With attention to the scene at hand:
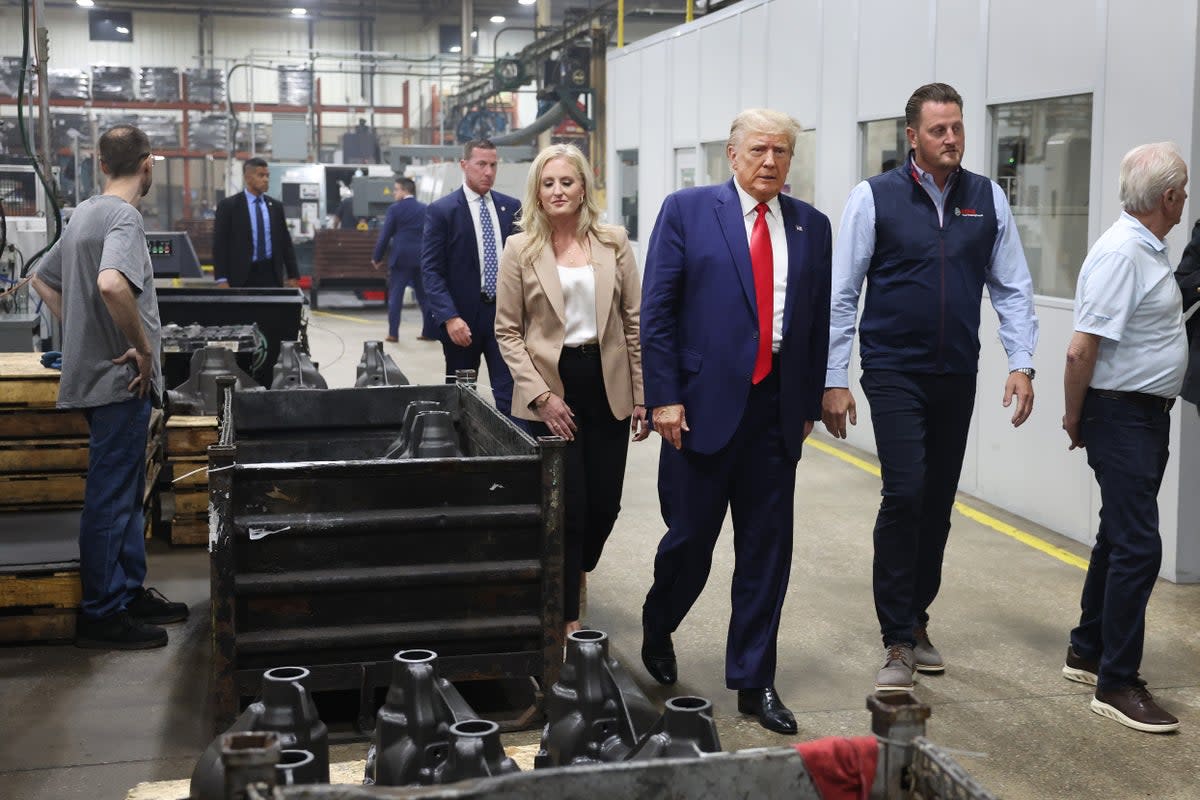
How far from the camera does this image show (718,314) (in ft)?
12.7

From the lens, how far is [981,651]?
480cm

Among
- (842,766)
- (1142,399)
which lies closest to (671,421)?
(1142,399)

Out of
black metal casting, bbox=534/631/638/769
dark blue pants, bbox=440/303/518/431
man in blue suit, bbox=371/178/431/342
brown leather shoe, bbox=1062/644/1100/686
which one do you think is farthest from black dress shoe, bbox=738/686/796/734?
man in blue suit, bbox=371/178/431/342

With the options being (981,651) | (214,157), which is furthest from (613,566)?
(214,157)

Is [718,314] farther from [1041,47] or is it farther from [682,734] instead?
[1041,47]

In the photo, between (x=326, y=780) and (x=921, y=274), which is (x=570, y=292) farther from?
(x=326, y=780)

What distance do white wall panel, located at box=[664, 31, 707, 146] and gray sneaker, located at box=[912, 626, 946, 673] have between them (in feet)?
23.1

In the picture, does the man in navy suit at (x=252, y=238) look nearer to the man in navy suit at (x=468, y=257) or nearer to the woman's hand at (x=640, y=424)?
the man in navy suit at (x=468, y=257)

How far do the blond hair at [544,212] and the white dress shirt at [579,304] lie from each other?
13cm

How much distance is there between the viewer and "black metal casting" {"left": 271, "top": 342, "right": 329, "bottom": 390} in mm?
6094

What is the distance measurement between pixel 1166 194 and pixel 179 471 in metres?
4.41

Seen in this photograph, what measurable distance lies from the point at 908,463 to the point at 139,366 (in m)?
2.54

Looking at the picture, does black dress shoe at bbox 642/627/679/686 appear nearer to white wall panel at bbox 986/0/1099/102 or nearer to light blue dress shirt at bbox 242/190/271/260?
white wall panel at bbox 986/0/1099/102

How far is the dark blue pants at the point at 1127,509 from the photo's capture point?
3.96 m
